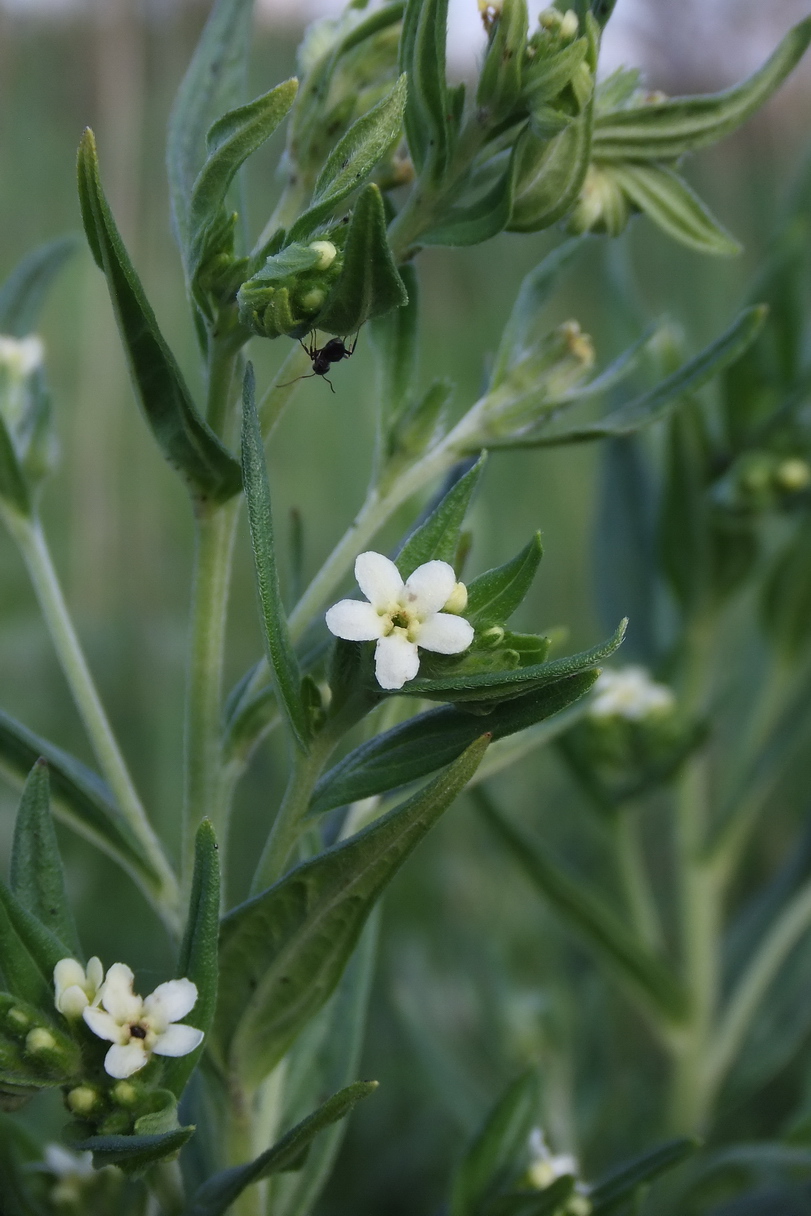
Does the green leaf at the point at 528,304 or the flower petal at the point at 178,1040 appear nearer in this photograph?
the flower petal at the point at 178,1040

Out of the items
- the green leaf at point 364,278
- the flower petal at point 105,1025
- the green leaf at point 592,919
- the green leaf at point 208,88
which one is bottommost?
the green leaf at point 592,919

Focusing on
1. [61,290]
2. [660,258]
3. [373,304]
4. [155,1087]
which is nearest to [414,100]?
[373,304]

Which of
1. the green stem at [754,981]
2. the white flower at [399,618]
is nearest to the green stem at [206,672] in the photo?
the white flower at [399,618]

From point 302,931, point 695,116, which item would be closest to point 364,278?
point 695,116

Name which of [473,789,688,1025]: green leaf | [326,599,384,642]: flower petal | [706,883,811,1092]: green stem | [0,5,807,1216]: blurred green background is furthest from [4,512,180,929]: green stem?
[706,883,811,1092]: green stem

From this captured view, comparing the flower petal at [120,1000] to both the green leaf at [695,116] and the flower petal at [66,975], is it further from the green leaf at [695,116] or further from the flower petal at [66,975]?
the green leaf at [695,116]
